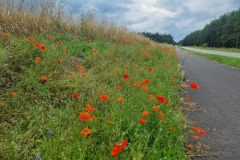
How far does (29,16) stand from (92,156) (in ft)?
20.9

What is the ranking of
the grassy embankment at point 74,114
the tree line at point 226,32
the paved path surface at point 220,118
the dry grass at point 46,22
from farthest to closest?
the tree line at point 226,32, the dry grass at point 46,22, the paved path surface at point 220,118, the grassy embankment at point 74,114

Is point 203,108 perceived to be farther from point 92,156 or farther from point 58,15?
point 58,15

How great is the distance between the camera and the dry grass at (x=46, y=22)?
22.5 feet

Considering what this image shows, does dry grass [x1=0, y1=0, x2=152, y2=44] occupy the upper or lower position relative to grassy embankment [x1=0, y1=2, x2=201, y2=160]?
upper

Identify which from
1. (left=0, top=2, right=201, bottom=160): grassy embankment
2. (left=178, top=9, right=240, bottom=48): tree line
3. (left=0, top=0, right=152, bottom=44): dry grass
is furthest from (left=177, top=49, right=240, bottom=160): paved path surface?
(left=178, top=9, right=240, bottom=48): tree line

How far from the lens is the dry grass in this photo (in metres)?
6.87

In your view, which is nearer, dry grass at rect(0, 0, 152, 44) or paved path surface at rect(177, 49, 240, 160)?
paved path surface at rect(177, 49, 240, 160)

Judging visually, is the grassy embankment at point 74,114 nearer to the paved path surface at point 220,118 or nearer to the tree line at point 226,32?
the paved path surface at point 220,118

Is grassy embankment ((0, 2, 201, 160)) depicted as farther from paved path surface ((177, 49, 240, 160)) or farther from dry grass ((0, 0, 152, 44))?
dry grass ((0, 0, 152, 44))

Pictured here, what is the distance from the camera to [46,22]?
817 centimetres

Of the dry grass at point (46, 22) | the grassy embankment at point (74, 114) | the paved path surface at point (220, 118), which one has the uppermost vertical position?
the dry grass at point (46, 22)

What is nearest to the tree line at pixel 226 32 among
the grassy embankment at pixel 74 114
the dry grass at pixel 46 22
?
the dry grass at pixel 46 22

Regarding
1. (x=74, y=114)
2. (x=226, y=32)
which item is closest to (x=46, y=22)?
(x=74, y=114)

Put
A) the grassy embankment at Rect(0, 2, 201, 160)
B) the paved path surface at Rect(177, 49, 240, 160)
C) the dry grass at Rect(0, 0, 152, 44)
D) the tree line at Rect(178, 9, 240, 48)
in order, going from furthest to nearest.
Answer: the tree line at Rect(178, 9, 240, 48), the dry grass at Rect(0, 0, 152, 44), the paved path surface at Rect(177, 49, 240, 160), the grassy embankment at Rect(0, 2, 201, 160)
